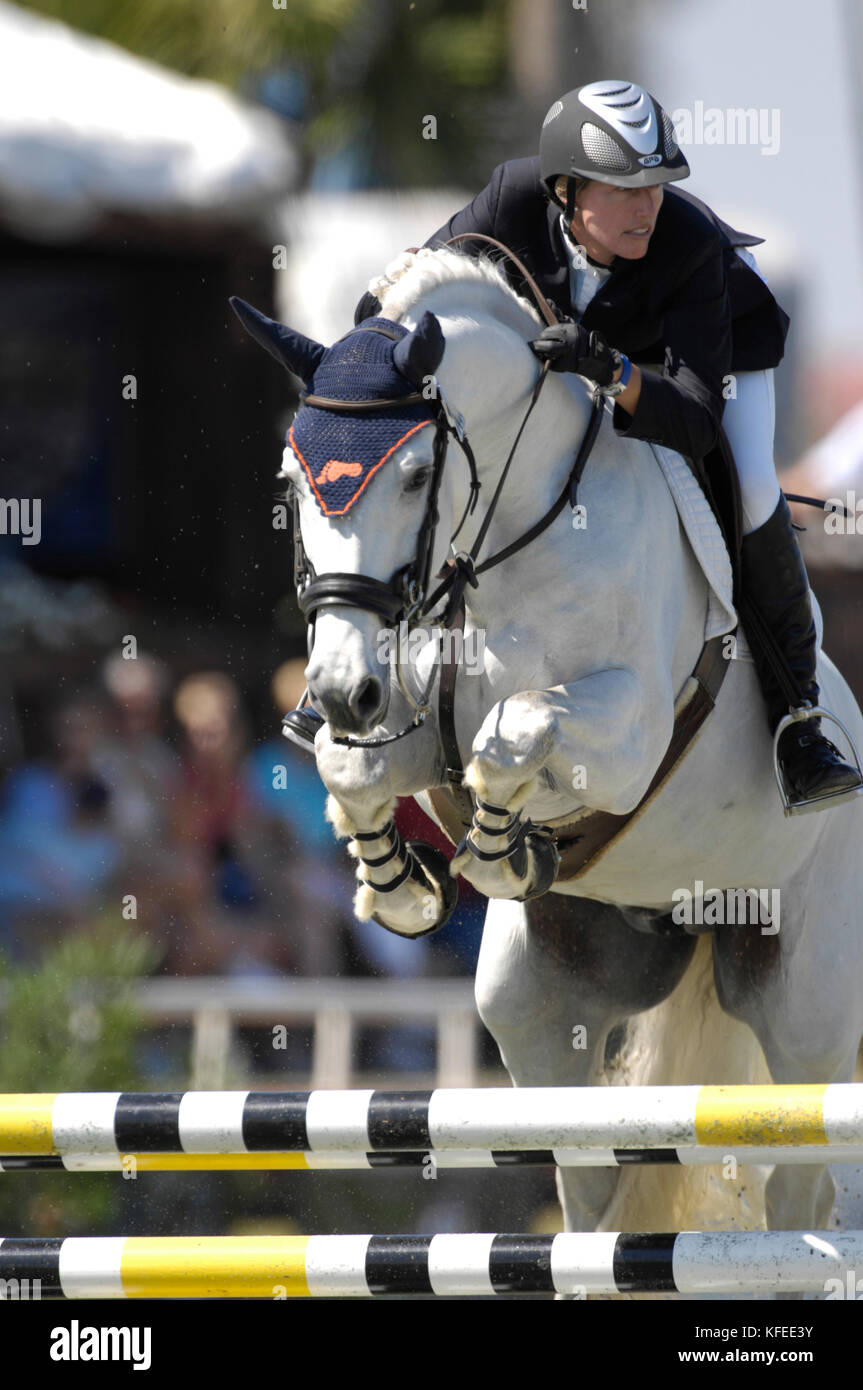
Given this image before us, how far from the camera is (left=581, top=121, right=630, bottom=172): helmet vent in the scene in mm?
3529

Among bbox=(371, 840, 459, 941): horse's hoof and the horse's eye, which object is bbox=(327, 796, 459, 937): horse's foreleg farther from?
the horse's eye

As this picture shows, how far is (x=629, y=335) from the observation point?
3.77 meters

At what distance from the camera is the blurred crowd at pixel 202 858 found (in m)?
6.92

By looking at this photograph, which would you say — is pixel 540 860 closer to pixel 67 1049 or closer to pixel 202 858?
pixel 67 1049

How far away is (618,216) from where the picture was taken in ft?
11.8

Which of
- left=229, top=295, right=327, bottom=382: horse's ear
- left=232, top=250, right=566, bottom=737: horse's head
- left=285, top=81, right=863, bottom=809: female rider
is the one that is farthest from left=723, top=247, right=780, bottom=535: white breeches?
left=229, top=295, right=327, bottom=382: horse's ear

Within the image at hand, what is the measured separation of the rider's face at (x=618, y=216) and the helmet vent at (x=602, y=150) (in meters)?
0.05

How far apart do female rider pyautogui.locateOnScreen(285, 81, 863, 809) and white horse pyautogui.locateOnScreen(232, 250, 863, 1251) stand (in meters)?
0.16

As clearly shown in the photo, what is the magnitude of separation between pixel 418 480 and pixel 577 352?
47 cm

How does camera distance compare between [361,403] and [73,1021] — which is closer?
[361,403]

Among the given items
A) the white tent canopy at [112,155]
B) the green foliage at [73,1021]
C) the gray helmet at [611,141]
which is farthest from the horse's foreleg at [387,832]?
the white tent canopy at [112,155]

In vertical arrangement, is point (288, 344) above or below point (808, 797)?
above

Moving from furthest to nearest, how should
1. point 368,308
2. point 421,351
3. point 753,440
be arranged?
1. point 753,440
2. point 368,308
3. point 421,351

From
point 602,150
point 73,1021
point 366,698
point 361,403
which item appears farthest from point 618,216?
point 73,1021
